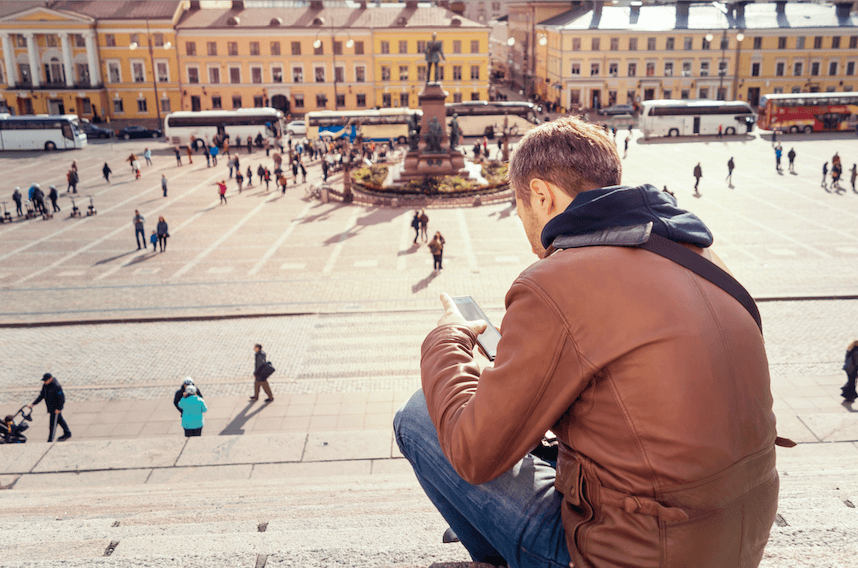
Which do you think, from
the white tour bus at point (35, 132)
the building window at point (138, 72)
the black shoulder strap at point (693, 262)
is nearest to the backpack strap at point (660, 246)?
the black shoulder strap at point (693, 262)

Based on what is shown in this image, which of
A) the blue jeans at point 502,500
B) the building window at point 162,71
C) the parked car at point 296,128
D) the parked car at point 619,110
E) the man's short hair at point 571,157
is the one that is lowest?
the parked car at point 296,128

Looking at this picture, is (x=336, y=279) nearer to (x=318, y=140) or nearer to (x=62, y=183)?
(x=62, y=183)

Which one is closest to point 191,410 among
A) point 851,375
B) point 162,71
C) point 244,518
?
point 244,518

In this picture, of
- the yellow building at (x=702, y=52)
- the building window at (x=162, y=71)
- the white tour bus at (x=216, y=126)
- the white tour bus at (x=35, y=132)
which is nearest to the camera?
the white tour bus at (x=35, y=132)

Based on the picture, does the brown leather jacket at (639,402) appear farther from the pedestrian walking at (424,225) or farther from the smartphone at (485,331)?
the pedestrian walking at (424,225)

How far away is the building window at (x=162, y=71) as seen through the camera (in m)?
64.0

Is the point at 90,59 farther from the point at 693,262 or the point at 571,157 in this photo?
the point at 693,262

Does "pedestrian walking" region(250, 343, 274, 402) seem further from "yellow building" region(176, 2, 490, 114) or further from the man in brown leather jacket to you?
"yellow building" region(176, 2, 490, 114)

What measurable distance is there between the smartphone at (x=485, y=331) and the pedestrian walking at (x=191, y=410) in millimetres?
8737

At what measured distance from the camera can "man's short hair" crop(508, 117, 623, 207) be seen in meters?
2.16

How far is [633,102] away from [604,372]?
218 feet

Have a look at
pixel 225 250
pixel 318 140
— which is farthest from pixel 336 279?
pixel 318 140

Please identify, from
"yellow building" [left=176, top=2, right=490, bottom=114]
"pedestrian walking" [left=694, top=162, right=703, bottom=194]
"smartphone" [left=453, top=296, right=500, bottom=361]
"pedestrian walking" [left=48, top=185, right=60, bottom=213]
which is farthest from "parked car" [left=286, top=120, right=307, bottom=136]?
"smartphone" [left=453, top=296, right=500, bottom=361]

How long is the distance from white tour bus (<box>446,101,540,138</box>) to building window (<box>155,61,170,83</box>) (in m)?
26.9
